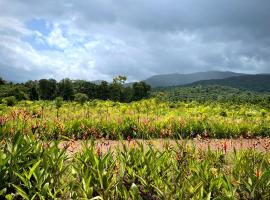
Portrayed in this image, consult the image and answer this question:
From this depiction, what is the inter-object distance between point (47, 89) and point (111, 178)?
59466 mm

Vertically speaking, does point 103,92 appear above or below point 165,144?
below

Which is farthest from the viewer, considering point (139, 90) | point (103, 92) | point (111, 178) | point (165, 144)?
point (139, 90)

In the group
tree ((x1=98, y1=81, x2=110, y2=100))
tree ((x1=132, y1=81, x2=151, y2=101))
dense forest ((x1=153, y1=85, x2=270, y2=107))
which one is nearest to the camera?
dense forest ((x1=153, y1=85, x2=270, y2=107))

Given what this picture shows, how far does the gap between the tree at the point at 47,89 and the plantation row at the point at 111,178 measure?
5800 cm

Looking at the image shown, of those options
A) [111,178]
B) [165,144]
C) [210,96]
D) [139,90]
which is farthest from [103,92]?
[111,178]

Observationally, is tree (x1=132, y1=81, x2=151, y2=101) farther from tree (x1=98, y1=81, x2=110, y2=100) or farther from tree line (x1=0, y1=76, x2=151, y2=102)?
tree (x1=98, y1=81, x2=110, y2=100)

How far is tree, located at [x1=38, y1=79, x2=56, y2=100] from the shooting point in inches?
2464

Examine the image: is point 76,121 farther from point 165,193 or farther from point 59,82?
point 59,82

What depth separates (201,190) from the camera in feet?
16.9

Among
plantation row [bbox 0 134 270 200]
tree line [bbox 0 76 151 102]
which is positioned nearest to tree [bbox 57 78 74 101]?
tree line [bbox 0 76 151 102]

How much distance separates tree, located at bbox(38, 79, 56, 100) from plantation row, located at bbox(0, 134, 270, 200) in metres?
58.0

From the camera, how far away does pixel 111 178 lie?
5.66 metres

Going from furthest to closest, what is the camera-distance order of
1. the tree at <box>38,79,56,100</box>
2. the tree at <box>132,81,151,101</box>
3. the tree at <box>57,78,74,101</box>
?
the tree at <box>132,81,151,101</box>, the tree at <box>57,78,74,101</box>, the tree at <box>38,79,56,100</box>

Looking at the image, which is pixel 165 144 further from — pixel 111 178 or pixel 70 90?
pixel 70 90
